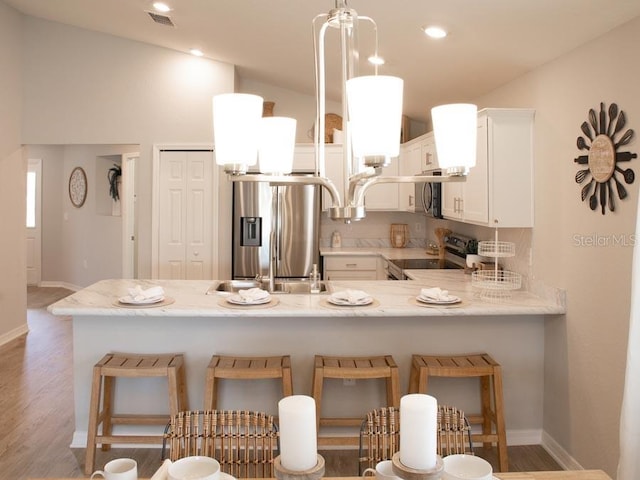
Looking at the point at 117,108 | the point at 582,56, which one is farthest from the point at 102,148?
the point at 582,56

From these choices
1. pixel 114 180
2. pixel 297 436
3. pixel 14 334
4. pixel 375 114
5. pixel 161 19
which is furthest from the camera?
pixel 114 180

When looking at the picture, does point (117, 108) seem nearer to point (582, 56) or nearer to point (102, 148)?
point (102, 148)

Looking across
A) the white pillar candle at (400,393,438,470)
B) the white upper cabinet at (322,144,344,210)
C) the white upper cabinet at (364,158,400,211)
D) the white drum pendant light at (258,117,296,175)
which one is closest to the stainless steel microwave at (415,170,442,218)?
the white upper cabinet at (364,158,400,211)

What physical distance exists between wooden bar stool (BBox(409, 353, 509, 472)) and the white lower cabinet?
2611 mm

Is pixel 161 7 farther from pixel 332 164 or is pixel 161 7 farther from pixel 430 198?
pixel 430 198

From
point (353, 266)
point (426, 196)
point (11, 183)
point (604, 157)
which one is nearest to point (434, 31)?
point (604, 157)

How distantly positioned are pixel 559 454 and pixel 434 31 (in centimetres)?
253

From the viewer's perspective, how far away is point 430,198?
4.98m

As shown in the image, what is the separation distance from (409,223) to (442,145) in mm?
5042

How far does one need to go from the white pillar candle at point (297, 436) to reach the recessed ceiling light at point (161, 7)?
3.69 m

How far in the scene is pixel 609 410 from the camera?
8.84ft

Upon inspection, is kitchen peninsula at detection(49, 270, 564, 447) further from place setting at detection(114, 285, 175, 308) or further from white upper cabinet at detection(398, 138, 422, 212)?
white upper cabinet at detection(398, 138, 422, 212)

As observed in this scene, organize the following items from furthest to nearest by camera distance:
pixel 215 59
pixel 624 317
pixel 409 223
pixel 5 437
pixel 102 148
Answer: pixel 102 148 → pixel 409 223 → pixel 215 59 → pixel 5 437 → pixel 624 317

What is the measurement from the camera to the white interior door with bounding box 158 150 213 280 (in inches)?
223
